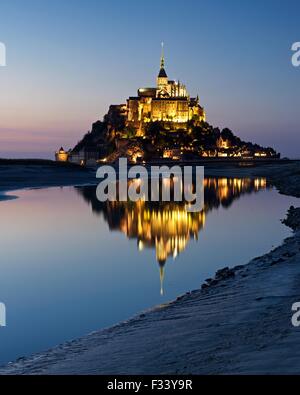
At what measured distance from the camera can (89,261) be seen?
12.1 metres

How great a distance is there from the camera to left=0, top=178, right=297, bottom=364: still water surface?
7453 millimetres

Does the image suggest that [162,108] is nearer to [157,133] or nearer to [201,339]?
[157,133]

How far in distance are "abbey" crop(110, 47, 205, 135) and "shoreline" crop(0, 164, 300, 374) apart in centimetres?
11443

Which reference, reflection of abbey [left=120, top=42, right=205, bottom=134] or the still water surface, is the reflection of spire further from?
reflection of abbey [left=120, top=42, right=205, bottom=134]

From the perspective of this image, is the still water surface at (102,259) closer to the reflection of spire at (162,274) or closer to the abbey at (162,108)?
the reflection of spire at (162,274)

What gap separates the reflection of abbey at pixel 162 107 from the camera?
12075cm

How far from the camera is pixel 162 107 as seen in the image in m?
121

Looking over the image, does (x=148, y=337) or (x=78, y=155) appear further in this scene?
(x=78, y=155)

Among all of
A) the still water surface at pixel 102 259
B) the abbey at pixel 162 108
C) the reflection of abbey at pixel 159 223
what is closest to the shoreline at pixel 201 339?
the still water surface at pixel 102 259

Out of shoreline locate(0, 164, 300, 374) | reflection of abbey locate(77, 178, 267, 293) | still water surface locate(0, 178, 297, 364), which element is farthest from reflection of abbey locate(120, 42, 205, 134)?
shoreline locate(0, 164, 300, 374)

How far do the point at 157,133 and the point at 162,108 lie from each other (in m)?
7.78
